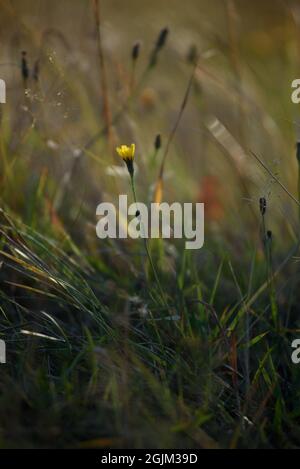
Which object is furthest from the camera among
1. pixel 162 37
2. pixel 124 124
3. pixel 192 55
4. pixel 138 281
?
pixel 124 124

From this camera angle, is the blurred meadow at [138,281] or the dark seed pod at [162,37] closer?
the blurred meadow at [138,281]

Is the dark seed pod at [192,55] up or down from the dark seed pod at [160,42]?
up

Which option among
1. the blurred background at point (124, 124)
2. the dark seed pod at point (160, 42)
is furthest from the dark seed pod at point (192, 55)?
the dark seed pod at point (160, 42)

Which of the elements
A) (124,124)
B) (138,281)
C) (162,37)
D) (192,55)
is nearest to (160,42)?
(162,37)

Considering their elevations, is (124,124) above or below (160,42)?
below

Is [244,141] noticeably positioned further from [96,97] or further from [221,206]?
[96,97]

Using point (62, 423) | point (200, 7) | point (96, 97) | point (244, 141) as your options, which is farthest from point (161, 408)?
point (200, 7)

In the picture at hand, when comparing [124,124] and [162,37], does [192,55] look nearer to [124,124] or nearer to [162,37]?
[162,37]

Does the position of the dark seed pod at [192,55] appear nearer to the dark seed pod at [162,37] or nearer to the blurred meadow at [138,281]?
the blurred meadow at [138,281]

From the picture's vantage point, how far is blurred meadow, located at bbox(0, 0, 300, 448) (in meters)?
1.00

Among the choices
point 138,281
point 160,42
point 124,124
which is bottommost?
point 138,281

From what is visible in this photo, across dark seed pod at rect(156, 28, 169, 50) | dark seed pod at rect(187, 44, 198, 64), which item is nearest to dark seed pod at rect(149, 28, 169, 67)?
dark seed pod at rect(156, 28, 169, 50)

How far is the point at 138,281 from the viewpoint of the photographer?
144cm

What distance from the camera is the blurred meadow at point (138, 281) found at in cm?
100
